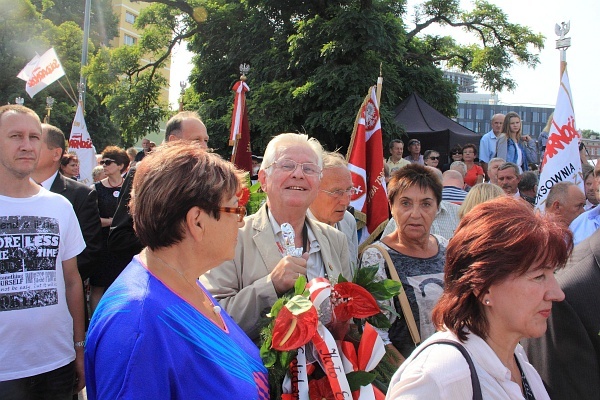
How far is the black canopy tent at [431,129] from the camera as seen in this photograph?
12.8 metres

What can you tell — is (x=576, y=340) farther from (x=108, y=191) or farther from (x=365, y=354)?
(x=108, y=191)

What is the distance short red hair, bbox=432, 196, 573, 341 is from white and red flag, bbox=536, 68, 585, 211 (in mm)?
4095

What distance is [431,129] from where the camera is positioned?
13180 mm

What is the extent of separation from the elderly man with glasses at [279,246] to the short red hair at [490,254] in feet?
2.12

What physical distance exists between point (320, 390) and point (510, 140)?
7.78 metres

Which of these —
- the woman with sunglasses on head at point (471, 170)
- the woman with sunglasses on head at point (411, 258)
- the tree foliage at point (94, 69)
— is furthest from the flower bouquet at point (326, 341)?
the tree foliage at point (94, 69)

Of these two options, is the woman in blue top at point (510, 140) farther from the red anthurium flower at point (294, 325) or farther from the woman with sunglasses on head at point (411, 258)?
the red anthurium flower at point (294, 325)

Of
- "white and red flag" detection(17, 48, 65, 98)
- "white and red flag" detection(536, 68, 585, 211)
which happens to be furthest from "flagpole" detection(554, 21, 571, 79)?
"white and red flag" detection(17, 48, 65, 98)

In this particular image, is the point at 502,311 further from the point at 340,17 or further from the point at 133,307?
the point at 340,17

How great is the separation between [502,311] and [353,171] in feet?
13.0

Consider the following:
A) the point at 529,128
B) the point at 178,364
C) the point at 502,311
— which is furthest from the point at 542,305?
the point at 529,128

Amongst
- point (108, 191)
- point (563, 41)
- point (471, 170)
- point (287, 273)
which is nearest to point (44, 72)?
point (108, 191)

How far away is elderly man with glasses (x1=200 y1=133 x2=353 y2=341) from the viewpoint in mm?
2236

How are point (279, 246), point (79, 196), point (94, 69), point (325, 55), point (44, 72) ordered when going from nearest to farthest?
point (279, 246), point (79, 196), point (44, 72), point (325, 55), point (94, 69)
